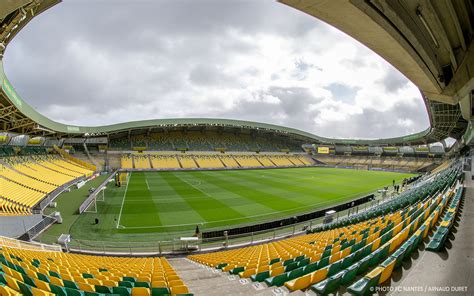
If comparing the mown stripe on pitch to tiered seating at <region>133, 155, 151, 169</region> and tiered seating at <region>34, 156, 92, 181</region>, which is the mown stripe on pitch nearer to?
tiered seating at <region>34, 156, 92, 181</region>

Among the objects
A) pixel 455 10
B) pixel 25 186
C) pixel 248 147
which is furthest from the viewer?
pixel 248 147

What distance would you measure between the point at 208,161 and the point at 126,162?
60.6 feet

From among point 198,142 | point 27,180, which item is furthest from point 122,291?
point 198,142

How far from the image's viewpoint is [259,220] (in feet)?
59.6

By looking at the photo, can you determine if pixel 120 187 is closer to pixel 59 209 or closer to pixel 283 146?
pixel 59 209

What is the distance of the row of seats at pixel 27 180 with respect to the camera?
650 inches

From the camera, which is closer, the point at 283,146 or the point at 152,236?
the point at 152,236

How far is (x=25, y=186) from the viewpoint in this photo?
68.7 ft

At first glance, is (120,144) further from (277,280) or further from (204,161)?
(277,280)

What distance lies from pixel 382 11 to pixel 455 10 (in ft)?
8.24

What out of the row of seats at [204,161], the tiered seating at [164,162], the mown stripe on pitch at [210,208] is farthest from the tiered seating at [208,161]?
the mown stripe on pitch at [210,208]

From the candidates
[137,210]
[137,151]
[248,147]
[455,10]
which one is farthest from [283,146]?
[455,10]

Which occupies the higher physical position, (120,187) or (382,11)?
(382,11)

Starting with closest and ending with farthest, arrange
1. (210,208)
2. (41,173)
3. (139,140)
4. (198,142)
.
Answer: (210,208) < (41,173) < (139,140) < (198,142)
